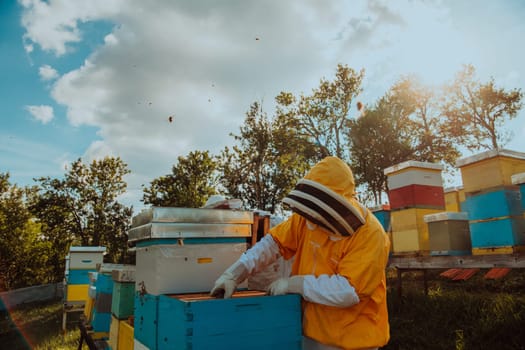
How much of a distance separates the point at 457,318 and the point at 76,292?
8161 mm

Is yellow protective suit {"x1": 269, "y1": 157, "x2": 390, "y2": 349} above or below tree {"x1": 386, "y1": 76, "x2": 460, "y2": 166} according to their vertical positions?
below

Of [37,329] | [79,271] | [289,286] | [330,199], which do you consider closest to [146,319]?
[289,286]

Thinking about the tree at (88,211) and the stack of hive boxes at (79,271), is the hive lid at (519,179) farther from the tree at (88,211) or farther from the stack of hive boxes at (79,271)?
the tree at (88,211)

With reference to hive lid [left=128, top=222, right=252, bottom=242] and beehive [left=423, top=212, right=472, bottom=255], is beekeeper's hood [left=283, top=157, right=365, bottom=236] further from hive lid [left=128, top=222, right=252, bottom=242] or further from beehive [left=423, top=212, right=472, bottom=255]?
beehive [left=423, top=212, right=472, bottom=255]

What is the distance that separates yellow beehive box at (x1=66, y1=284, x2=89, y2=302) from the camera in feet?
29.1

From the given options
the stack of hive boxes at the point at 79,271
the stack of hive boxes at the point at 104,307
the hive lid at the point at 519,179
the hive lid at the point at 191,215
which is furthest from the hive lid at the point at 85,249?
the hive lid at the point at 519,179

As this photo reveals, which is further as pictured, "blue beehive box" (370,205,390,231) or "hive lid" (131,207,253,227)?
"blue beehive box" (370,205,390,231)

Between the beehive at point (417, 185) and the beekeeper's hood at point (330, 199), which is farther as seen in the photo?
the beehive at point (417, 185)

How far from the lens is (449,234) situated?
5102mm

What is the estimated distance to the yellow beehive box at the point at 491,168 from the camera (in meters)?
4.42

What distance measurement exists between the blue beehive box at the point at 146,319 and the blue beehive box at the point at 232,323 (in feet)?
0.34

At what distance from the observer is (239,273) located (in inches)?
86.9

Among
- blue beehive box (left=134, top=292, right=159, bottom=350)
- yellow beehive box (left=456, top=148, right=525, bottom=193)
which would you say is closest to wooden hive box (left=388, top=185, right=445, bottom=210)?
yellow beehive box (left=456, top=148, right=525, bottom=193)

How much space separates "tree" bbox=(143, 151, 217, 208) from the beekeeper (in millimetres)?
16987
